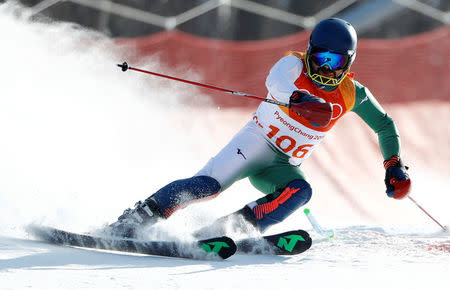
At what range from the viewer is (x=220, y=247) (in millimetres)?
2596

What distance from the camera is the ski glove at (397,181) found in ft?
10.0

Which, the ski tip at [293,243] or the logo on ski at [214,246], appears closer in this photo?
the logo on ski at [214,246]

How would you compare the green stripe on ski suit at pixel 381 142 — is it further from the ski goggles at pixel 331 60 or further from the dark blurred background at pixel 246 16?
the dark blurred background at pixel 246 16

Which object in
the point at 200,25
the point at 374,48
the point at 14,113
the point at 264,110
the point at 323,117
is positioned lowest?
the point at 323,117

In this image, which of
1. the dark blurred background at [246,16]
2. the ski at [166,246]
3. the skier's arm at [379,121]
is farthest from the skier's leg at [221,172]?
the dark blurred background at [246,16]

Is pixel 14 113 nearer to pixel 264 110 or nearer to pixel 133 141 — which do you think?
pixel 133 141

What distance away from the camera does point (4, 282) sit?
1917mm

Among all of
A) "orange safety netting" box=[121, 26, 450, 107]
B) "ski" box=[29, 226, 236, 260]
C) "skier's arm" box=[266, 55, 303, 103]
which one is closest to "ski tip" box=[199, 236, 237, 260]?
"ski" box=[29, 226, 236, 260]

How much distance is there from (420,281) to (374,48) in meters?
4.75

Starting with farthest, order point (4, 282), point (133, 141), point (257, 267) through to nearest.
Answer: point (133, 141), point (257, 267), point (4, 282)

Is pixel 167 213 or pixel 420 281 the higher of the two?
pixel 167 213

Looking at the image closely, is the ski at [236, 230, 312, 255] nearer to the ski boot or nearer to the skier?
the skier

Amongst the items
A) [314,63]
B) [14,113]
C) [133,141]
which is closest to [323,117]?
[314,63]

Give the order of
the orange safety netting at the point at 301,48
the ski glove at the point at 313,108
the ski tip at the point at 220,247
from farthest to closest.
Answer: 1. the orange safety netting at the point at 301,48
2. the ski glove at the point at 313,108
3. the ski tip at the point at 220,247
